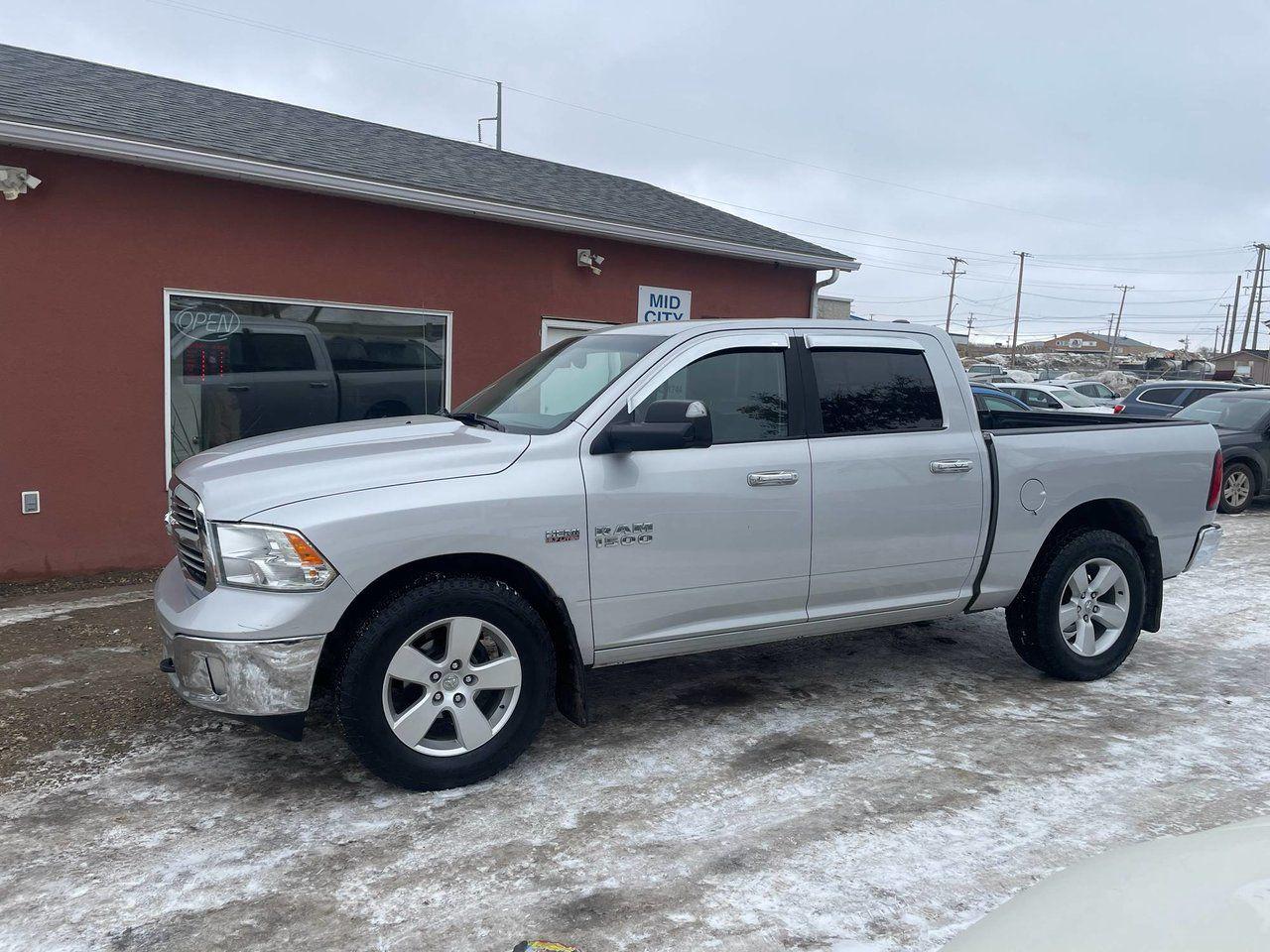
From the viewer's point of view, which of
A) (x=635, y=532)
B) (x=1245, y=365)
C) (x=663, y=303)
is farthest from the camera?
(x=1245, y=365)

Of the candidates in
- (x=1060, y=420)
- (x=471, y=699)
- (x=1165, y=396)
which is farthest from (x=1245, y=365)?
(x=471, y=699)

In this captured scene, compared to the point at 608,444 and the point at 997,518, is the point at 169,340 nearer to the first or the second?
the point at 608,444

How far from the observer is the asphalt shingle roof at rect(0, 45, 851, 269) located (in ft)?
25.2

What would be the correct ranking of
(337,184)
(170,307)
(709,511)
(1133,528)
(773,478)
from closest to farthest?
(709,511)
(773,478)
(1133,528)
(170,307)
(337,184)

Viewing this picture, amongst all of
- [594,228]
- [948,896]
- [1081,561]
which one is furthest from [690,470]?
[594,228]

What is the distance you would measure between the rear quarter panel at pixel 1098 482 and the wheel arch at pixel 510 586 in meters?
2.40

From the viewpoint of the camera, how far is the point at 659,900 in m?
3.26

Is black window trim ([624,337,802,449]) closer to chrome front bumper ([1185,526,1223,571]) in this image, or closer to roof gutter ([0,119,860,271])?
chrome front bumper ([1185,526,1223,571])

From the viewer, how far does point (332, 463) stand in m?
3.96

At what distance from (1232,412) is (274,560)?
1326 cm

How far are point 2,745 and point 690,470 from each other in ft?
10.9

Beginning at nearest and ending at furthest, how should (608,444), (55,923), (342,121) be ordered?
(55,923) < (608,444) < (342,121)

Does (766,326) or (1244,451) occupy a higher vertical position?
(766,326)

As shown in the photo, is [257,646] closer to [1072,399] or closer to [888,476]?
[888,476]
